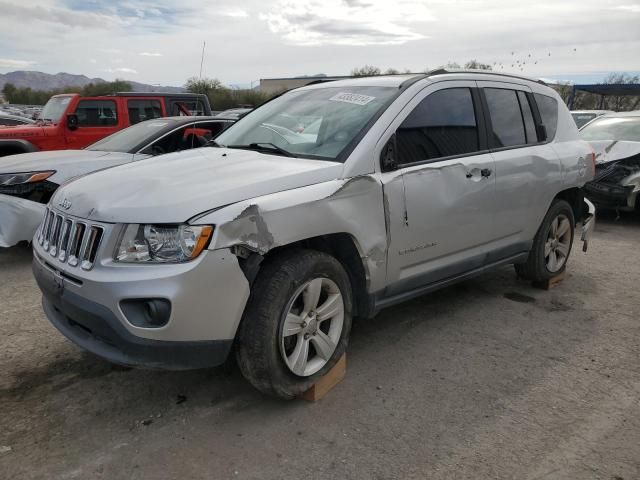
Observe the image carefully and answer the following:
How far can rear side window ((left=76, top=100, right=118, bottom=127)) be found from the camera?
8547 millimetres

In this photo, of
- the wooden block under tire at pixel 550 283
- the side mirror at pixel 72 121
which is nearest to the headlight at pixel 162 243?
the wooden block under tire at pixel 550 283

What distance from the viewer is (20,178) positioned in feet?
18.0

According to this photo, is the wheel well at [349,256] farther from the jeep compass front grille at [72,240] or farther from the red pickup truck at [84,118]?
the red pickup truck at [84,118]

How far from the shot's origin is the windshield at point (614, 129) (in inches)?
336

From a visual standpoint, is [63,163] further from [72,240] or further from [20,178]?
[72,240]

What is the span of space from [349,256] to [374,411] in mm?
884

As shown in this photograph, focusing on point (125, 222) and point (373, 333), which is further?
point (373, 333)

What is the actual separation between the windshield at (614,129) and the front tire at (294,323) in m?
7.50

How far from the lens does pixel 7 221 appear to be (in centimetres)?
543

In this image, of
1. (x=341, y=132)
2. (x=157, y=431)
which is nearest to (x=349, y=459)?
(x=157, y=431)

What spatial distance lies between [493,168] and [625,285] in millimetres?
2302

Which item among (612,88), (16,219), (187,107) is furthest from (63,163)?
(612,88)

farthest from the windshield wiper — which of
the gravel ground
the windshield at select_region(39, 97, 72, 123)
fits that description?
the windshield at select_region(39, 97, 72, 123)

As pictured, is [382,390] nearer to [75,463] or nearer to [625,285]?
[75,463]
